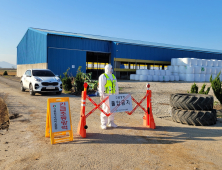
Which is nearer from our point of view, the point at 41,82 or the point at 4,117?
the point at 4,117

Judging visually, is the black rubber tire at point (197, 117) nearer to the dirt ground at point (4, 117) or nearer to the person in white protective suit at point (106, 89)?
the person in white protective suit at point (106, 89)

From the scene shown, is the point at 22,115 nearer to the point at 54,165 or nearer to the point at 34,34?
the point at 54,165

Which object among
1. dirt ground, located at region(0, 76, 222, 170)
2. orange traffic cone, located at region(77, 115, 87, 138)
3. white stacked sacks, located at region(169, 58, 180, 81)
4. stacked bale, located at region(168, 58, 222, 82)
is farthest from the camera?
white stacked sacks, located at region(169, 58, 180, 81)

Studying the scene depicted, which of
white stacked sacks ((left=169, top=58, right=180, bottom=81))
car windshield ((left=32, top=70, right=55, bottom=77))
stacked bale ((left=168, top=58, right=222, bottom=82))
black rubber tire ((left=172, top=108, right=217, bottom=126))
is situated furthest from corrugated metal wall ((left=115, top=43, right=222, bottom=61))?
black rubber tire ((left=172, top=108, right=217, bottom=126))

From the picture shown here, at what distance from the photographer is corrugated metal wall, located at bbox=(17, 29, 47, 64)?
87.9ft

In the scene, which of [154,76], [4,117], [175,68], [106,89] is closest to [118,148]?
[106,89]

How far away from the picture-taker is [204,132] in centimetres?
608

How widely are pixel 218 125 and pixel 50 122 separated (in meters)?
5.56

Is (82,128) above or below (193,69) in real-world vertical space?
below

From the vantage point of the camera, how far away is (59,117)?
17.0 feet

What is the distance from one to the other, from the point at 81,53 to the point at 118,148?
24.5 metres

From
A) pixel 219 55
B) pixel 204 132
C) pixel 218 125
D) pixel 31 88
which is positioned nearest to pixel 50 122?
pixel 204 132

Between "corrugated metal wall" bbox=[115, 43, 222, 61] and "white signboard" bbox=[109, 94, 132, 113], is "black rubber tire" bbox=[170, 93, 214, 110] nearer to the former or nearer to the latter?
"white signboard" bbox=[109, 94, 132, 113]

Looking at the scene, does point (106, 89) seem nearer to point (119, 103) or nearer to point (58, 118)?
point (119, 103)
